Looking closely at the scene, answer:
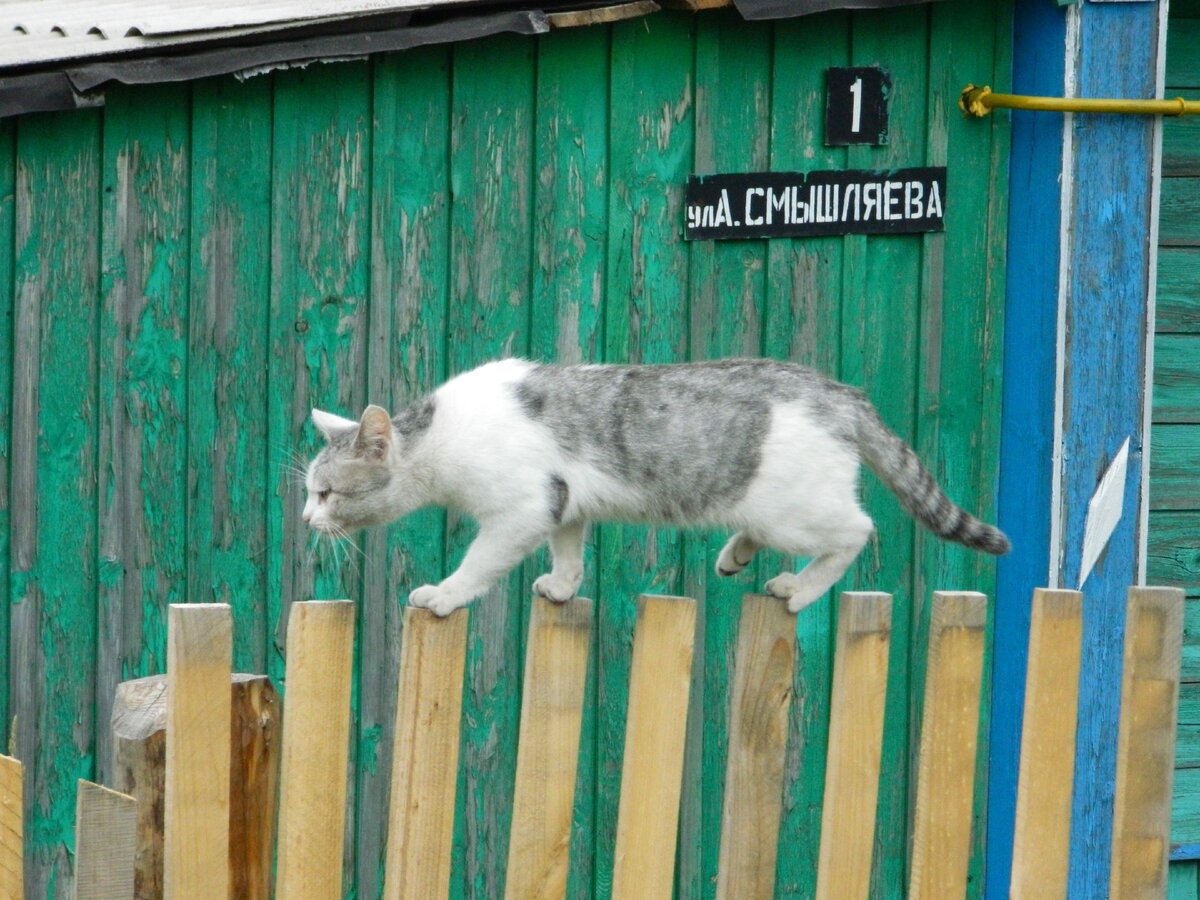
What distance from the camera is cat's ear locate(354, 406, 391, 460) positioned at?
10.1 feet

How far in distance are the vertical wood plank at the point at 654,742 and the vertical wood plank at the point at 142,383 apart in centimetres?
201

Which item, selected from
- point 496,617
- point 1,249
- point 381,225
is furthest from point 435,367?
point 1,249

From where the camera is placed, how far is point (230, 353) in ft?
13.9

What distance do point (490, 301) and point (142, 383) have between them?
2.93 ft

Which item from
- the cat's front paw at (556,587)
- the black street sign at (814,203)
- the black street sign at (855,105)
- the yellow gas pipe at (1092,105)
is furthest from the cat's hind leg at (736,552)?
the yellow gas pipe at (1092,105)

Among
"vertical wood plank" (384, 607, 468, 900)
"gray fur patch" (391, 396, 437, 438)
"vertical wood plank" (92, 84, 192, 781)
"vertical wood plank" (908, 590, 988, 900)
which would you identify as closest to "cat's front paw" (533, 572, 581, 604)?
"gray fur patch" (391, 396, 437, 438)

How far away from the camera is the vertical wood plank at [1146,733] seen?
98.8 inches

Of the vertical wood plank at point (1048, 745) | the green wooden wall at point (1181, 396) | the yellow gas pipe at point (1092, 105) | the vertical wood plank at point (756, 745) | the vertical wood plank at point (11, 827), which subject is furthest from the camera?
the green wooden wall at point (1181, 396)

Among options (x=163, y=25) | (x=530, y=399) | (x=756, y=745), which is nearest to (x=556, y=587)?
(x=530, y=399)

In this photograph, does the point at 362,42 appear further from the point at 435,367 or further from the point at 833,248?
the point at 833,248

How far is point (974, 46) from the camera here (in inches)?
180

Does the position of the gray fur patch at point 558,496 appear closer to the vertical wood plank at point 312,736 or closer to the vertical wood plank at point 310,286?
the vertical wood plank at point 312,736

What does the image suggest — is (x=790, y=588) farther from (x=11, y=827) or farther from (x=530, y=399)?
(x=11, y=827)

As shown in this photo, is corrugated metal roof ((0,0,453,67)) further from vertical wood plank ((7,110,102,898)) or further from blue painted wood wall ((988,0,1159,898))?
blue painted wood wall ((988,0,1159,898))
